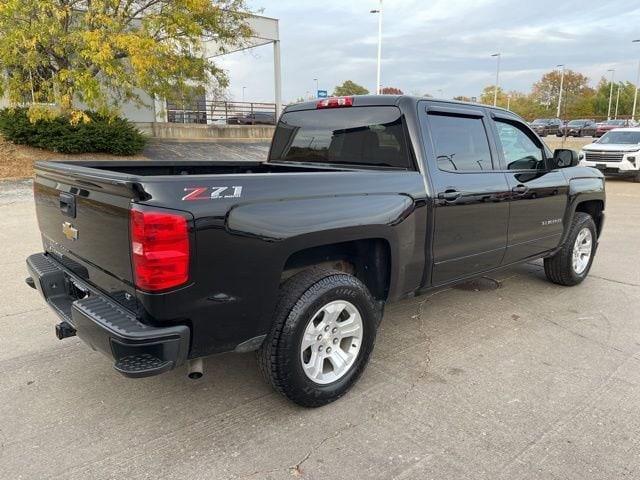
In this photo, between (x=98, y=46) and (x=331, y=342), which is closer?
(x=331, y=342)

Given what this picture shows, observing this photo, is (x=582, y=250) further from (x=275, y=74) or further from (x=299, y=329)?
(x=275, y=74)

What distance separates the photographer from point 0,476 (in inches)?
95.7

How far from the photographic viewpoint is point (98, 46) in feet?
41.5

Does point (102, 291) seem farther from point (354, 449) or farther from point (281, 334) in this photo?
point (354, 449)

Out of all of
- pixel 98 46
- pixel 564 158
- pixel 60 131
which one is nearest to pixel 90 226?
pixel 564 158

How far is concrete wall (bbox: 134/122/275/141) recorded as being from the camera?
70.7 ft

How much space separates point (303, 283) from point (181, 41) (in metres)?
14.0

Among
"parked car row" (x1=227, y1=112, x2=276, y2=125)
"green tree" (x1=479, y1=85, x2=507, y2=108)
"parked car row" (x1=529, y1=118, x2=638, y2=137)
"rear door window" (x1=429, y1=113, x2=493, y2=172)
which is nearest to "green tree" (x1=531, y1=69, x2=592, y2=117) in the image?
"green tree" (x1=479, y1=85, x2=507, y2=108)

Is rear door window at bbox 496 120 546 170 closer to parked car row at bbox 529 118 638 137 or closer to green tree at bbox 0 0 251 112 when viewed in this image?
green tree at bbox 0 0 251 112

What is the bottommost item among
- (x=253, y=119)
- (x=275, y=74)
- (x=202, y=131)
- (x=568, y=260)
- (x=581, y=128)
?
(x=568, y=260)

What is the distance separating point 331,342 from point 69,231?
1730 mm

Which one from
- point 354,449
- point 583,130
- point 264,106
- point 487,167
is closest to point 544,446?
point 354,449

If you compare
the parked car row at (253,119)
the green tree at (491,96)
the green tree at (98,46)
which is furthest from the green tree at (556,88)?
the green tree at (98,46)

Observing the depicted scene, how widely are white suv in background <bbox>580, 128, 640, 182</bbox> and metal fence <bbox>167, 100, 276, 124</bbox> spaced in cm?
1642
